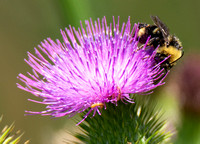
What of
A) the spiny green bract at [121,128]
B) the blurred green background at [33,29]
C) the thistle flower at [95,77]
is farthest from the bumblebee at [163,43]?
the blurred green background at [33,29]

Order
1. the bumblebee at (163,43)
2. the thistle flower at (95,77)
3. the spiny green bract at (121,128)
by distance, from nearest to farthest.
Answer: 1. the thistle flower at (95,77)
2. the spiny green bract at (121,128)
3. the bumblebee at (163,43)

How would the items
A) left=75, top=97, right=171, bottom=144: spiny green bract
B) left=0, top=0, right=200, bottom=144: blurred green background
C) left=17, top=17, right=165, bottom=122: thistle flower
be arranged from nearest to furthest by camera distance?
left=17, top=17, right=165, bottom=122: thistle flower, left=75, top=97, right=171, bottom=144: spiny green bract, left=0, top=0, right=200, bottom=144: blurred green background

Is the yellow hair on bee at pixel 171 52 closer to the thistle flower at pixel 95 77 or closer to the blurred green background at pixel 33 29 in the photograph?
the thistle flower at pixel 95 77

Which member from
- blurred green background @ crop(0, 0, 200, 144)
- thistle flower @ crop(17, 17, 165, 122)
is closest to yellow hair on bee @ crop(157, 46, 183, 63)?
thistle flower @ crop(17, 17, 165, 122)

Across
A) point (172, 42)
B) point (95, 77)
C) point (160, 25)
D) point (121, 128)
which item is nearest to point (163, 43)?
point (172, 42)

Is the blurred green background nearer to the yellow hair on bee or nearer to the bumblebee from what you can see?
the bumblebee

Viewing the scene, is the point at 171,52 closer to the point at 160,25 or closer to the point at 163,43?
the point at 163,43

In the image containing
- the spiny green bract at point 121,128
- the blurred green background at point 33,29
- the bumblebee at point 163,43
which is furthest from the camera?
the blurred green background at point 33,29

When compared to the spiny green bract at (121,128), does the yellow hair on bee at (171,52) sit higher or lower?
higher

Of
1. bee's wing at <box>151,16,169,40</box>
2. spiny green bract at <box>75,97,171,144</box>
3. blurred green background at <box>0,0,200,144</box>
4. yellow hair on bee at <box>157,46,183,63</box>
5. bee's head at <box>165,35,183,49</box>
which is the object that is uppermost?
blurred green background at <box>0,0,200,144</box>

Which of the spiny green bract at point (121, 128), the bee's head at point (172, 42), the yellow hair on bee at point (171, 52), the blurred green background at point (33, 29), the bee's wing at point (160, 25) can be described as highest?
the blurred green background at point (33, 29)
